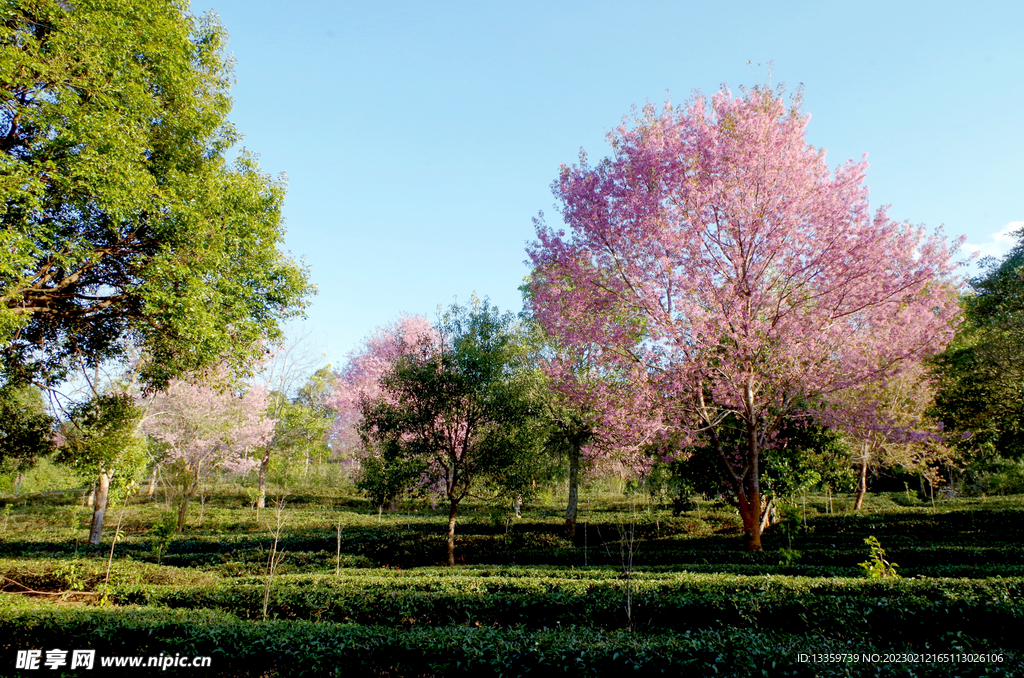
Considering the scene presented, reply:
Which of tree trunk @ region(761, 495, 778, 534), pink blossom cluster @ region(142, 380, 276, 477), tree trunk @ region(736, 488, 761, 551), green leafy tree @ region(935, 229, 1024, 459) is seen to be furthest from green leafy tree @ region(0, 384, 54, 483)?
green leafy tree @ region(935, 229, 1024, 459)

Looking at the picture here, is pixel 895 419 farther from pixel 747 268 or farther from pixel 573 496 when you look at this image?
pixel 573 496

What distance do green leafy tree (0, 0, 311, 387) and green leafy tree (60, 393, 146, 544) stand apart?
3.27 ft

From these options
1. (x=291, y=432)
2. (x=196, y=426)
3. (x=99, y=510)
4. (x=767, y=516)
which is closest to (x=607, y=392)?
(x=767, y=516)

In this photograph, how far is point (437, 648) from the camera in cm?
587

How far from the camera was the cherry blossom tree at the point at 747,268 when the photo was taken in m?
12.3

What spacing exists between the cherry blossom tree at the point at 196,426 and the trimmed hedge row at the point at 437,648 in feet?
59.4

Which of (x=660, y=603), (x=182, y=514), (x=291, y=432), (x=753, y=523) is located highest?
(x=291, y=432)

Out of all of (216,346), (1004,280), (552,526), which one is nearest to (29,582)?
(216,346)

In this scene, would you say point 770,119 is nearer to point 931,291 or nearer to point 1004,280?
point 931,291

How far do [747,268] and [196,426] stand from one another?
25.1 m

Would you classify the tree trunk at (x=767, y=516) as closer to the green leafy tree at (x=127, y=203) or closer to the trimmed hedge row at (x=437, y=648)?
the trimmed hedge row at (x=437, y=648)

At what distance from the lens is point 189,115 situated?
10.8 m

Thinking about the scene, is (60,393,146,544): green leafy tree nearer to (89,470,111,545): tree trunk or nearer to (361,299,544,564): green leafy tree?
(361,299,544,564): green leafy tree

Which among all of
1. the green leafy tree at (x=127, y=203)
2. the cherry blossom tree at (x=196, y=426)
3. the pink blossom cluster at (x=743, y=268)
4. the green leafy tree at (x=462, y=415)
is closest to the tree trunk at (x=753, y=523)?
the pink blossom cluster at (x=743, y=268)
